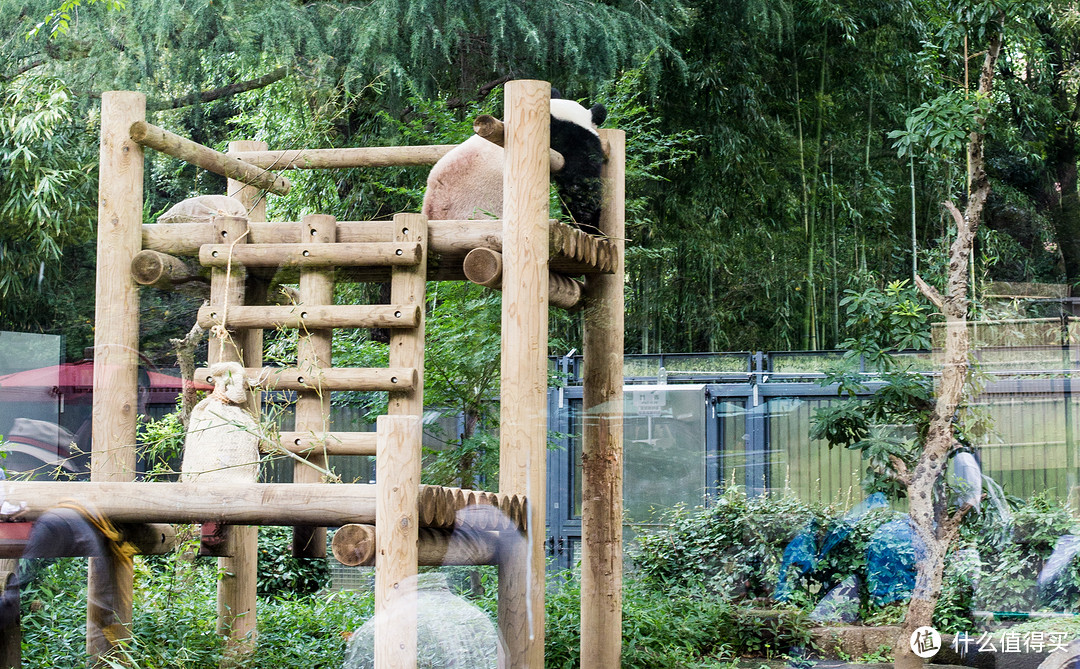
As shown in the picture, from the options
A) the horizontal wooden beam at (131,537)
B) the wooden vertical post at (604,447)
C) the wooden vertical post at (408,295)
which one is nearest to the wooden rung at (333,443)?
the wooden vertical post at (408,295)

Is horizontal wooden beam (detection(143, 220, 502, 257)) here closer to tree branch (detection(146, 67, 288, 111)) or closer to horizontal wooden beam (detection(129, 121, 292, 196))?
horizontal wooden beam (detection(129, 121, 292, 196))

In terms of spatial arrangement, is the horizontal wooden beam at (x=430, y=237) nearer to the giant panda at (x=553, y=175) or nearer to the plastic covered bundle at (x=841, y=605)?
the giant panda at (x=553, y=175)

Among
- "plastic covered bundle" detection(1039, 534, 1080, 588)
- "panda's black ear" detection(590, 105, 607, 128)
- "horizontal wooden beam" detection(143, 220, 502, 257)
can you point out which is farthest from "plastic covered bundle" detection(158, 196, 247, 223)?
"plastic covered bundle" detection(1039, 534, 1080, 588)

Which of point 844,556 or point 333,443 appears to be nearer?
A: point 333,443

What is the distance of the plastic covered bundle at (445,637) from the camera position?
2337mm

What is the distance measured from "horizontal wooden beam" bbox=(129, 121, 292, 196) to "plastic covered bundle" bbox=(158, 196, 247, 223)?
0.38ft

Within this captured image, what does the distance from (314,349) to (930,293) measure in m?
2.07

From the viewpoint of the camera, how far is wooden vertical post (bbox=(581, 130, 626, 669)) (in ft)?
10.5

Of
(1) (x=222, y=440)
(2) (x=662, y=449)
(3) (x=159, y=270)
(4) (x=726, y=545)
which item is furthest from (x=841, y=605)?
(3) (x=159, y=270)

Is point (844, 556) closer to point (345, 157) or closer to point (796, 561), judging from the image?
point (796, 561)

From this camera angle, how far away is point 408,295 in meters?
2.57

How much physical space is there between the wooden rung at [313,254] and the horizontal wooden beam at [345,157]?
772 millimetres

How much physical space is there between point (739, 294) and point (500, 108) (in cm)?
110

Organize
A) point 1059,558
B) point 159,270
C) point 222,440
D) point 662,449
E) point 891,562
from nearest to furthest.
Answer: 1. point 222,440
2. point 159,270
3. point 1059,558
4. point 891,562
5. point 662,449
